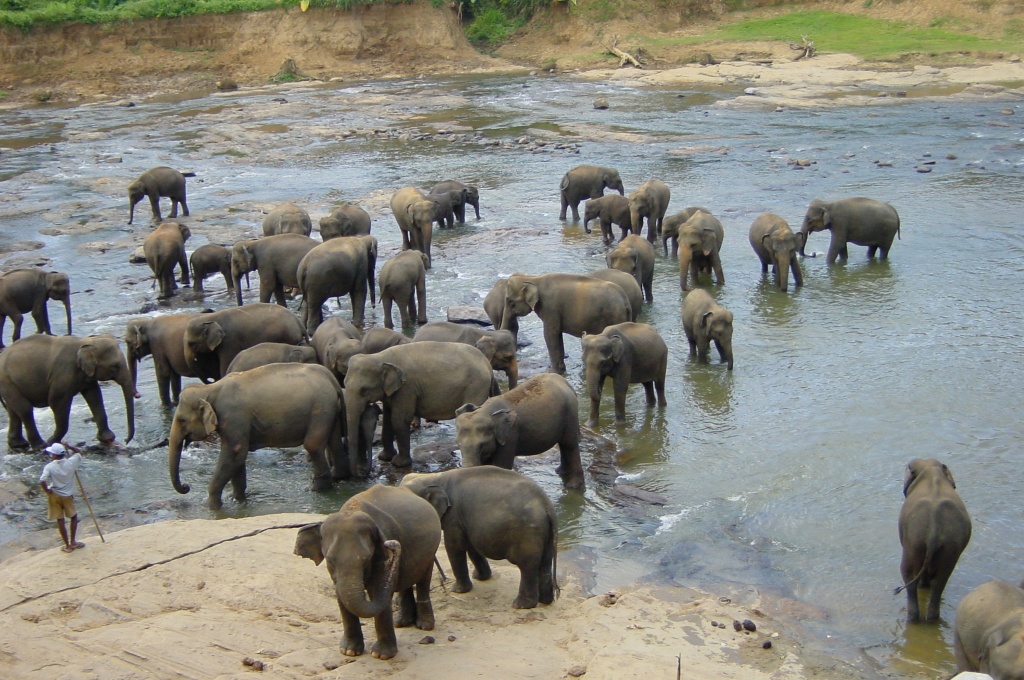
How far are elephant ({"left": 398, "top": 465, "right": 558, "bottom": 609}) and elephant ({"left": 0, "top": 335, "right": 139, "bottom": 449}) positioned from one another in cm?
430

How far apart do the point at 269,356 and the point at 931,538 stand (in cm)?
611

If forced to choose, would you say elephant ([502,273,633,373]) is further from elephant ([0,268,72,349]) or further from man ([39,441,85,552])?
elephant ([0,268,72,349])

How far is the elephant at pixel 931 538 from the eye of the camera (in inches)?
268

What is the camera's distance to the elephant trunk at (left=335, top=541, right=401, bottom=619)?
18.9 feet

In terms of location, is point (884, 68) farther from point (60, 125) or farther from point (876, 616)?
point (876, 616)

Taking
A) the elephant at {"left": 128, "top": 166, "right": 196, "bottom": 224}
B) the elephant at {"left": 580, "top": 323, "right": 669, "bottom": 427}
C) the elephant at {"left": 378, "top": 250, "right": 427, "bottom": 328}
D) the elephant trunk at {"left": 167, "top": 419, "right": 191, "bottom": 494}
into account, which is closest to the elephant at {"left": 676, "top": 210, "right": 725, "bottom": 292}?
the elephant at {"left": 378, "top": 250, "right": 427, "bottom": 328}

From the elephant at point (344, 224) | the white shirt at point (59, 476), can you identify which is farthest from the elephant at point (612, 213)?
the white shirt at point (59, 476)

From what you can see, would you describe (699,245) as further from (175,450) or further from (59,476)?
(59,476)

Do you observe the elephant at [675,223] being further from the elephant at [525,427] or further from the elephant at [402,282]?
the elephant at [525,427]

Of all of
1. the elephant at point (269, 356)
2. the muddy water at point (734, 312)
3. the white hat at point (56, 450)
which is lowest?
the muddy water at point (734, 312)

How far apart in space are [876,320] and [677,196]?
7730 millimetres

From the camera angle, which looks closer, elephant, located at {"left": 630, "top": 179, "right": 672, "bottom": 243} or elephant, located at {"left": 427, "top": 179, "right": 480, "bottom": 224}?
elephant, located at {"left": 630, "top": 179, "right": 672, "bottom": 243}

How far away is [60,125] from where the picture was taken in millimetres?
35938

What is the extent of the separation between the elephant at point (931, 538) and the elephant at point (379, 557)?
303 centimetres
